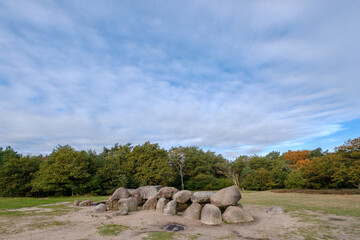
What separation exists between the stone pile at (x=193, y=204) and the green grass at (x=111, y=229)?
8.69ft

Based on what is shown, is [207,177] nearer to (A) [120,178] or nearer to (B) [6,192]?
(A) [120,178]

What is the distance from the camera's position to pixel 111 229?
8.61m

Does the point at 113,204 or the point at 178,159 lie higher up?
the point at 178,159

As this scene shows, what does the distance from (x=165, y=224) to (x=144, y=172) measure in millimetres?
22659

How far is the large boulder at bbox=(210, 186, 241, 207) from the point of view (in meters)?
11.2

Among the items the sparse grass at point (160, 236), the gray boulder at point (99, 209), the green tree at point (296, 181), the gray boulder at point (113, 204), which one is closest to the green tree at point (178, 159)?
the green tree at point (296, 181)

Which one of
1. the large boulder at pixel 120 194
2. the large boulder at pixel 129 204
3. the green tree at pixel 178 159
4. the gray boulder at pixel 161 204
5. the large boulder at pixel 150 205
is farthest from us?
the green tree at pixel 178 159

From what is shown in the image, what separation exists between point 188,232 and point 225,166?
35.6 m

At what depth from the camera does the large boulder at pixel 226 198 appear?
11205 mm

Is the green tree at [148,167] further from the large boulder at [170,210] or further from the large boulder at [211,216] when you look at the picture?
the large boulder at [211,216]

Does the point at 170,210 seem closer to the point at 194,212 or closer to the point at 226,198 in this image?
the point at 194,212

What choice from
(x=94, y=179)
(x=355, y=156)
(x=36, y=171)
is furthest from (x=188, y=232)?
(x=36, y=171)

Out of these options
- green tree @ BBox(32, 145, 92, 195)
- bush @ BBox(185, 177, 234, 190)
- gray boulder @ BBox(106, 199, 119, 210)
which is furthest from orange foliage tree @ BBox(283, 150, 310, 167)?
gray boulder @ BBox(106, 199, 119, 210)

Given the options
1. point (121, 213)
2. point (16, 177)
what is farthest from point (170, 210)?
point (16, 177)
